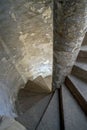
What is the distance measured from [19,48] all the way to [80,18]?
1.72m

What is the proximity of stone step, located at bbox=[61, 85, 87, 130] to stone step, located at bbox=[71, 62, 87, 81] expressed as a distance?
400 millimetres

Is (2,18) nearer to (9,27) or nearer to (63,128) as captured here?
(9,27)

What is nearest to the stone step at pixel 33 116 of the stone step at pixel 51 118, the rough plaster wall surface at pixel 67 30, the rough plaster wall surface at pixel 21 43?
the stone step at pixel 51 118

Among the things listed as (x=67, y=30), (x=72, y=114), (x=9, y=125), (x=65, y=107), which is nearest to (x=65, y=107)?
(x=65, y=107)

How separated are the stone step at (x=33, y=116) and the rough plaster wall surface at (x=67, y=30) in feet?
2.45

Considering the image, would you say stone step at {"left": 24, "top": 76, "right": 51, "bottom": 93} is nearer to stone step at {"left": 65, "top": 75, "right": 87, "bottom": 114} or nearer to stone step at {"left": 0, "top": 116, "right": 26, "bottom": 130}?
stone step at {"left": 65, "top": 75, "right": 87, "bottom": 114}

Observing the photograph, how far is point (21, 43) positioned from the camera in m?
3.65

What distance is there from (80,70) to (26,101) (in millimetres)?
1587

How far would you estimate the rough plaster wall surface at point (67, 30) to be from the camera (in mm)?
2215

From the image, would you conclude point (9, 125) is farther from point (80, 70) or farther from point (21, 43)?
point (21, 43)

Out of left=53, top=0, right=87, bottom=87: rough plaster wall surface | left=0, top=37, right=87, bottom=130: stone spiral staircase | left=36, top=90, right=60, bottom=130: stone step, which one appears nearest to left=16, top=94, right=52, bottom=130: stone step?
left=0, top=37, right=87, bottom=130: stone spiral staircase

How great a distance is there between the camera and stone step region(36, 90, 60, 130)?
2.78 metres

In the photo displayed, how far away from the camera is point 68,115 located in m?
2.78

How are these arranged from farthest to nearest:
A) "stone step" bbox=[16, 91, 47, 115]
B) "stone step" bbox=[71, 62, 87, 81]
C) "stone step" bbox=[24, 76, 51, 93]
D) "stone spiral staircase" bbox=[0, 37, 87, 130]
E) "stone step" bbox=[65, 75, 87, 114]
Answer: "stone step" bbox=[24, 76, 51, 93] → "stone step" bbox=[16, 91, 47, 115] → "stone step" bbox=[71, 62, 87, 81] → "stone step" bbox=[65, 75, 87, 114] → "stone spiral staircase" bbox=[0, 37, 87, 130]
